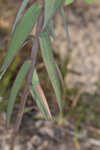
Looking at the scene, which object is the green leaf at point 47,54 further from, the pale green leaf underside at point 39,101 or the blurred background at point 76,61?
the blurred background at point 76,61

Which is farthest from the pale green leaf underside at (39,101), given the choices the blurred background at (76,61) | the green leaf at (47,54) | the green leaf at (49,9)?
the blurred background at (76,61)

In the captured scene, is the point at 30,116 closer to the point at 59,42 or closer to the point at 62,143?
the point at 62,143

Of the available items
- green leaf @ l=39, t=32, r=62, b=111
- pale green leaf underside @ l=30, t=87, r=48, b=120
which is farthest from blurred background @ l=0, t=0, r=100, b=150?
green leaf @ l=39, t=32, r=62, b=111

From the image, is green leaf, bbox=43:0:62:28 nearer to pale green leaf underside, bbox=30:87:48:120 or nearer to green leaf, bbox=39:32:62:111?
green leaf, bbox=39:32:62:111

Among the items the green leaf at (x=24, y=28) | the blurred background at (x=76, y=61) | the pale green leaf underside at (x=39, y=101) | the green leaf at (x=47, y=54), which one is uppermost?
the green leaf at (x=24, y=28)

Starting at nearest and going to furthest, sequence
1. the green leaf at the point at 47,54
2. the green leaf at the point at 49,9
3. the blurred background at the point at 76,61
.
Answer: the green leaf at the point at 49,9 → the green leaf at the point at 47,54 → the blurred background at the point at 76,61

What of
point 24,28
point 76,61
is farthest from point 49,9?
point 76,61

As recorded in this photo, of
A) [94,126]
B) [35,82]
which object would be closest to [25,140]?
[94,126]

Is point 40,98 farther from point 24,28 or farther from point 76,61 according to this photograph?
point 76,61
